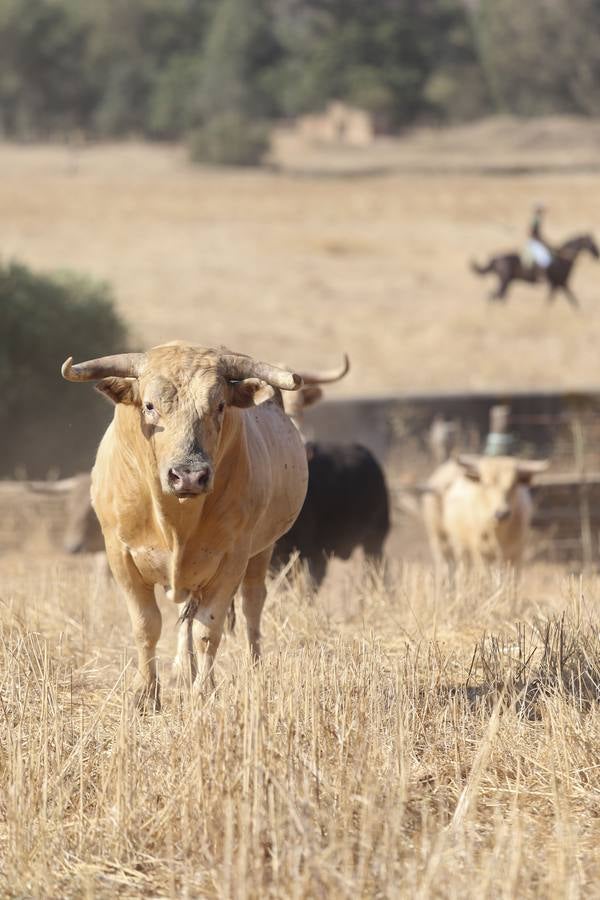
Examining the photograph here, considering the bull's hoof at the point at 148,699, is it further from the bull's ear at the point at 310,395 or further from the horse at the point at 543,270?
the horse at the point at 543,270

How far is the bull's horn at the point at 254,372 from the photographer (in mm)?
6143

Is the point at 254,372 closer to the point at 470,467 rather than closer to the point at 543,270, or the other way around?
the point at 470,467

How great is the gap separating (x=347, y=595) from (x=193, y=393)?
367cm

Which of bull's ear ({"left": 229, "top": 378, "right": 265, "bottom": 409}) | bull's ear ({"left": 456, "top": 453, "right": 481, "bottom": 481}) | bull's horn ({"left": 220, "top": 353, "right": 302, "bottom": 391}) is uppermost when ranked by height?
bull's horn ({"left": 220, "top": 353, "right": 302, "bottom": 391})

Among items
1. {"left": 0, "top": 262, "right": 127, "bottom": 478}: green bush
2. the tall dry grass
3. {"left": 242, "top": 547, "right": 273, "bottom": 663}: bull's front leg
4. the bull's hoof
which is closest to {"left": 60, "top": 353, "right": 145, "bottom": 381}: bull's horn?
the tall dry grass

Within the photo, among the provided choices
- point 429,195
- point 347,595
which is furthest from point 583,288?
point 347,595

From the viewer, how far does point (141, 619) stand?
6.48m

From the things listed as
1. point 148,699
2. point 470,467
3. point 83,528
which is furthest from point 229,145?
point 148,699

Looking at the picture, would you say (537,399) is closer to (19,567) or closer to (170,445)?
(19,567)

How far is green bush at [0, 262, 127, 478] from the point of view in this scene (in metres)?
21.1

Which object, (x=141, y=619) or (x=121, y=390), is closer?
(x=121, y=390)

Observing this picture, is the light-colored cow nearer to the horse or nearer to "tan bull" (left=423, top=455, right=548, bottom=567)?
"tan bull" (left=423, top=455, right=548, bottom=567)

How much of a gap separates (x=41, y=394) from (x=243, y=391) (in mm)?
15215

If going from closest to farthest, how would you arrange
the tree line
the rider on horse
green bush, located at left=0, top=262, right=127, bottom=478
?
green bush, located at left=0, top=262, right=127, bottom=478 < the rider on horse < the tree line
